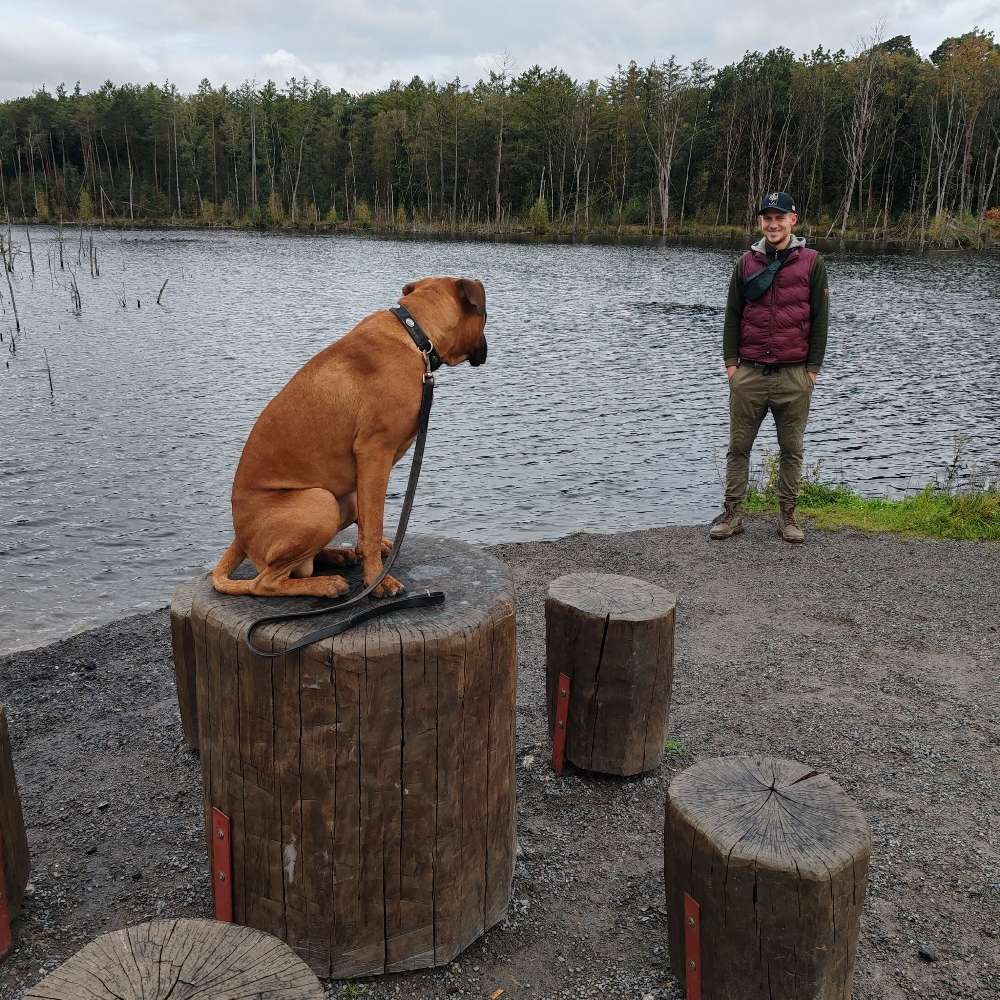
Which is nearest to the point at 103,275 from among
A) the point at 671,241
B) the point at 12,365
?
the point at 12,365

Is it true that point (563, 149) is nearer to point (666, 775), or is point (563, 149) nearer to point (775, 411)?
point (775, 411)

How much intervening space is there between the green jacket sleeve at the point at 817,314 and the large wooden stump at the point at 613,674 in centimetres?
429

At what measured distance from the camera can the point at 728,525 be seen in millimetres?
9359

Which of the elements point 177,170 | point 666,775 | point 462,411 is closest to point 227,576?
point 666,775

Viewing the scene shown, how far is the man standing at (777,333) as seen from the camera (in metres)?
8.14

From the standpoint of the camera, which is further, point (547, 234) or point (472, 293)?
point (547, 234)

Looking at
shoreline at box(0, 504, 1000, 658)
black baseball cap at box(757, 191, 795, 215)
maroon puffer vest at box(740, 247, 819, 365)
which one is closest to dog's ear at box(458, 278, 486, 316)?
black baseball cap at box(757, 191, 795, 215)

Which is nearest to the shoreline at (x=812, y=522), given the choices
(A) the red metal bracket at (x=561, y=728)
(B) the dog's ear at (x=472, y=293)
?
(A) the red metal bracket at (x=561, y=728)

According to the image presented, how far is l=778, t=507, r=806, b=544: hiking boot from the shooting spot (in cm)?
917

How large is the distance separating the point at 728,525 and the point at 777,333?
2115 mm

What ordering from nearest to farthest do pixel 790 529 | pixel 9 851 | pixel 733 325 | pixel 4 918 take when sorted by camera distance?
pixel 4 918
pixel 9 851
pixel 733 325
pixel 790 529

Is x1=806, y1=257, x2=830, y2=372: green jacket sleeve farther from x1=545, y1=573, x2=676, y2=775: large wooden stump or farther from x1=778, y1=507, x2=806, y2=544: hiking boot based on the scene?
x1=545, y1=573, x2=676, y2=775: large wooden stump

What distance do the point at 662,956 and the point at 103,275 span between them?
127ft

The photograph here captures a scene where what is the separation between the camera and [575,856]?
4363mm
